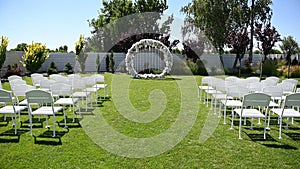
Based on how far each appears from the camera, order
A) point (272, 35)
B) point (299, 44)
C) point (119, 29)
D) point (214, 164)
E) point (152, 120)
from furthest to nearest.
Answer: point (119, 29), point (299, 44), point (272, 35), point (152, 120), point (214, 164)

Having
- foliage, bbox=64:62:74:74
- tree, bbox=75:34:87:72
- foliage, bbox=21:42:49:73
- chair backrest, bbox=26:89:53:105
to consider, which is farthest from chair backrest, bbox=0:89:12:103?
foliage, bbox=64:62:74:74

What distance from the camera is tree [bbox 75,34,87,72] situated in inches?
815

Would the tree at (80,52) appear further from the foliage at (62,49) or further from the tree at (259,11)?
the tree at (259,11)

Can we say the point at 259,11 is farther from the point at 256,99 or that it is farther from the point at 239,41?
the point at 256,99

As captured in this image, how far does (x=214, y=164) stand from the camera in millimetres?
4254

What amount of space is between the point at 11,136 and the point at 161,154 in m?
3.12

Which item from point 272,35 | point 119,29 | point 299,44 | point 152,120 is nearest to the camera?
point 152,120

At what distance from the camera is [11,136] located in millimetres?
5496

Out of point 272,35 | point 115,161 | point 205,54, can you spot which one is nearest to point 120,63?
point 205,54

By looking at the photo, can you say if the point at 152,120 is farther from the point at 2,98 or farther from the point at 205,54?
the point at 205,54

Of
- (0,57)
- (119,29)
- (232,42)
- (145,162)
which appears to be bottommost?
(145,162)

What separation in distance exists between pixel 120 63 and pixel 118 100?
14306 mm

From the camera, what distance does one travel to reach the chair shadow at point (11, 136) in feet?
17.3

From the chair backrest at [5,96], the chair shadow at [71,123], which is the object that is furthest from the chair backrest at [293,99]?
the chair backrest at [5,96]
